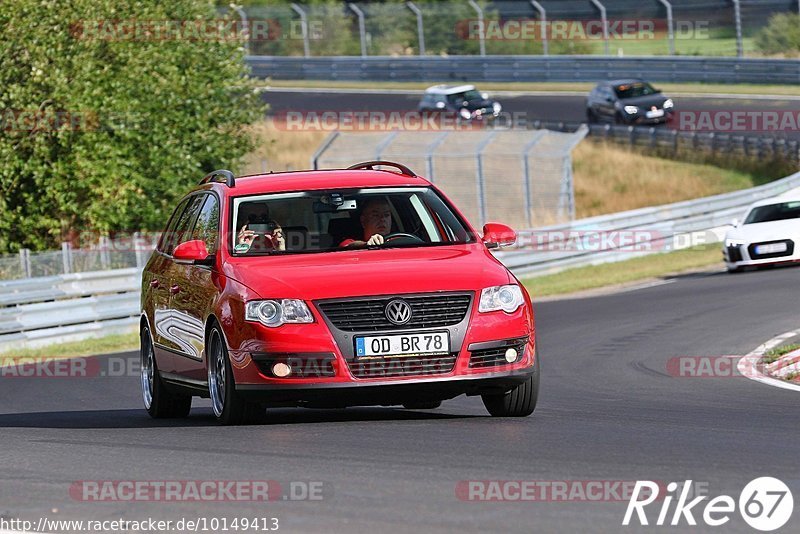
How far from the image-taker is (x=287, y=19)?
6306 cm

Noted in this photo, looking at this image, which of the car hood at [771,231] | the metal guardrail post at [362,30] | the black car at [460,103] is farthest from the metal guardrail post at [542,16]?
the car hood at [771,231]

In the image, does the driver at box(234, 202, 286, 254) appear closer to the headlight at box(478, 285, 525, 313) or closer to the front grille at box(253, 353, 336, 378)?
the front grille at box(253, 353, 336, 378)

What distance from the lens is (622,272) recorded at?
29.2 meters

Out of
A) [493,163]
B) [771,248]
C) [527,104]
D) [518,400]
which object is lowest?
[527,104]

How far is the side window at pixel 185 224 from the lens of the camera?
11.5 m

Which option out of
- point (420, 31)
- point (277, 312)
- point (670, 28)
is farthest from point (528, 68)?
point (277, 312)

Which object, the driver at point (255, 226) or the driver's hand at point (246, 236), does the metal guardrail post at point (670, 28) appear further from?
the driver's hand at point (246, 236)

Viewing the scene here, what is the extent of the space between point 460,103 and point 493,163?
16944 mm

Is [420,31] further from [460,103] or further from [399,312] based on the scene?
[399,312]

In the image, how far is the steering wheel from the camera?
34.0ft

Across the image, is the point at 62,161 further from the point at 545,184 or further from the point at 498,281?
the point at 498,281

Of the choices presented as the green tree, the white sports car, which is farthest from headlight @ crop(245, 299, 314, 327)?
the green tree

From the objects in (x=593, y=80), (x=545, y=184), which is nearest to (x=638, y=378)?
(x=545, y=184)

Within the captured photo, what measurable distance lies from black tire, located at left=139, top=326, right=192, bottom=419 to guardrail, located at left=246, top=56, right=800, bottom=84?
144ft
